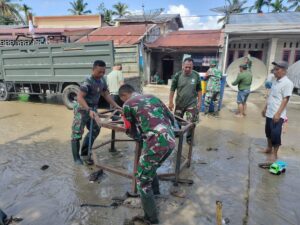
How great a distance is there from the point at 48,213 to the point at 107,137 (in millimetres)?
2947

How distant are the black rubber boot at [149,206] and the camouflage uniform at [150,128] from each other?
0.56 feet

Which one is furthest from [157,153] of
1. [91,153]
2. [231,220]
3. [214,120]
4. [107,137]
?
[214,120]

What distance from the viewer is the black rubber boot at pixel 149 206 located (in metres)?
2.56

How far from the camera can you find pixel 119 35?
1595cm

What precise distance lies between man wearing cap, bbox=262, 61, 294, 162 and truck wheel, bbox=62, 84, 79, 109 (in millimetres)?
5757

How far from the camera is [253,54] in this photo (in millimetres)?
15812

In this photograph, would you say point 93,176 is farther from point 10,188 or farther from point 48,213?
point 10,188

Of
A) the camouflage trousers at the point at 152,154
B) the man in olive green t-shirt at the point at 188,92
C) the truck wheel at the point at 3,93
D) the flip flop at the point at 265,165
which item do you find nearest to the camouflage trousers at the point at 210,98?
the man in olive green t-shirt at the point at 188,92

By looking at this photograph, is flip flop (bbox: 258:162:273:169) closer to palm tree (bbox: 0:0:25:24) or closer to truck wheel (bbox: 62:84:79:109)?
truck wheel (bbox: 62:84:79:109)

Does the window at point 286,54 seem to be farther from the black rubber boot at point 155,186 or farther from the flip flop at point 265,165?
the black rubber boot at point 155,186

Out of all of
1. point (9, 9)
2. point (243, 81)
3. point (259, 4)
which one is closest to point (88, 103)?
point (243, 81)

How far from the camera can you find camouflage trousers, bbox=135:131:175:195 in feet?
7.84

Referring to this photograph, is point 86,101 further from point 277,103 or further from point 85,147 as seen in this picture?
point 277,103

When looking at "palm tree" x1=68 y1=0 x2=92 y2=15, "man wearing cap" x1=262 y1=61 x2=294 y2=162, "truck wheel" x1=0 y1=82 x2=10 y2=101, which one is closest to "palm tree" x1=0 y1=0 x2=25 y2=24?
"palm tree" x1=68 y1=0 x2=92 y2=15
